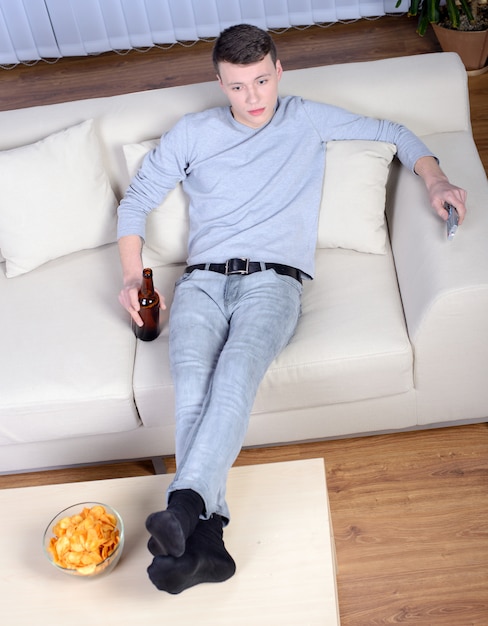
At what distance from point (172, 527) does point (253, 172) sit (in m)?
1.13

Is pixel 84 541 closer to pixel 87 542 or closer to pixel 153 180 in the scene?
pixel 87 542

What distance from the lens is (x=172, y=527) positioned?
5.42 feet

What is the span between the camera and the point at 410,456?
8.06ft

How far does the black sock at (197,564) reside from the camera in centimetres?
167

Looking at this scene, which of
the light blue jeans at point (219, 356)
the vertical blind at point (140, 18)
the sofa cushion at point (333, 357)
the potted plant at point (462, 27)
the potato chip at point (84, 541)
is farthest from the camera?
the vertical blind at point (140, 18)

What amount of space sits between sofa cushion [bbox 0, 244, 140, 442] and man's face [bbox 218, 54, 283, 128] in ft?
2.22

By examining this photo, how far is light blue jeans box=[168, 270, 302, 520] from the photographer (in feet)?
6.13

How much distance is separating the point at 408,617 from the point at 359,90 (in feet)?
5.00

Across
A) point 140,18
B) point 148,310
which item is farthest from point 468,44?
point 148,310

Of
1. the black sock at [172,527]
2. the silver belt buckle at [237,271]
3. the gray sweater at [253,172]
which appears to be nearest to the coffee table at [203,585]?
the black sock at [172,527]

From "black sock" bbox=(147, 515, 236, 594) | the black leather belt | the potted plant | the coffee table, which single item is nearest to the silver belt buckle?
the black leather belt

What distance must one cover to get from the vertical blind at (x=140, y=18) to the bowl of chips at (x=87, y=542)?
11.1ft

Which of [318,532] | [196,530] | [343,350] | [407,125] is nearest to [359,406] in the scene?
[343,350]

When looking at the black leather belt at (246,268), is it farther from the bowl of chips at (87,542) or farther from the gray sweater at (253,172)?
the bowl of chips at (87,542)
